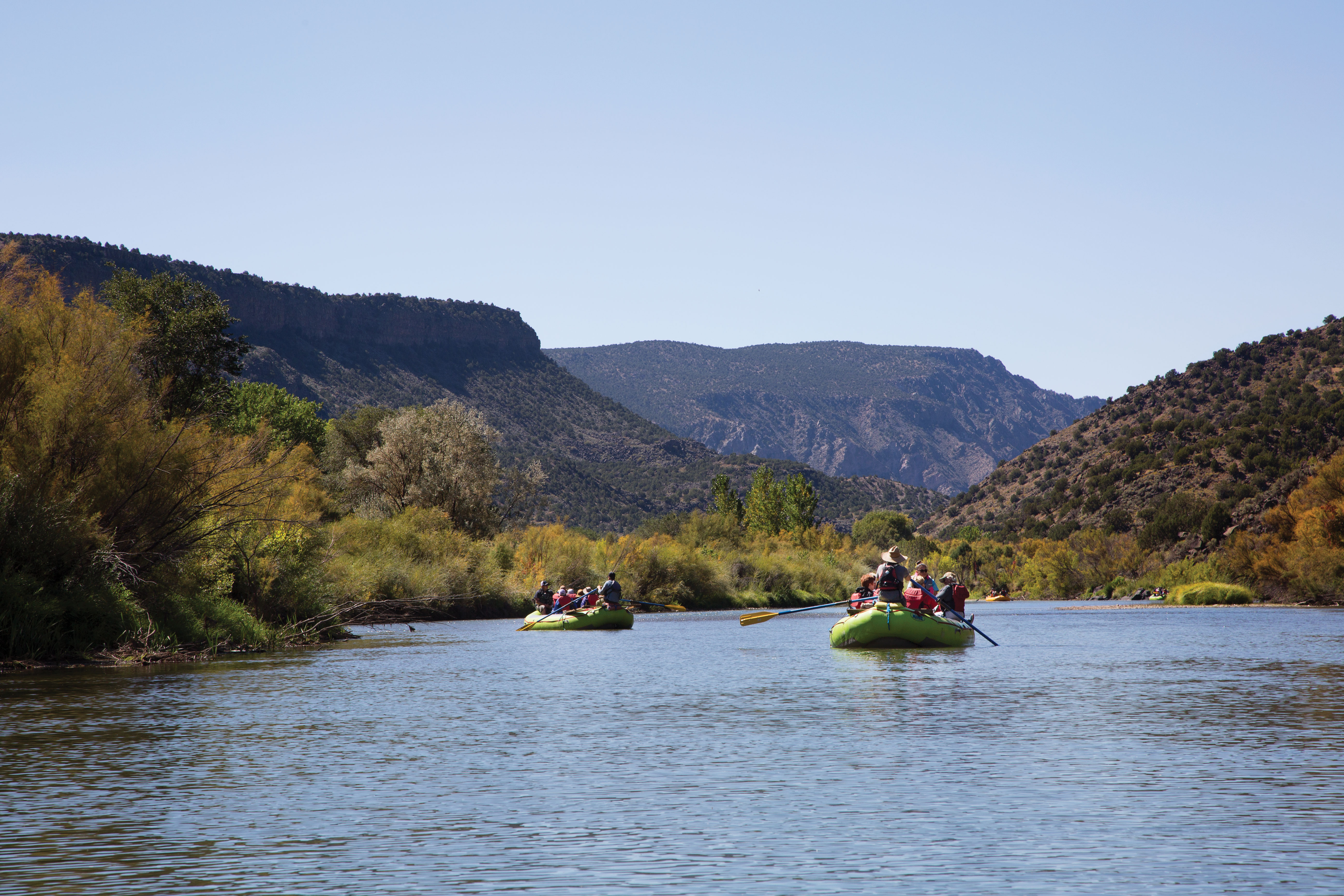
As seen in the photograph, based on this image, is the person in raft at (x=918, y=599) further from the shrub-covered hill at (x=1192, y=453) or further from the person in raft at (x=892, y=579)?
the shrub-covered hill at (x=1192, y=453)

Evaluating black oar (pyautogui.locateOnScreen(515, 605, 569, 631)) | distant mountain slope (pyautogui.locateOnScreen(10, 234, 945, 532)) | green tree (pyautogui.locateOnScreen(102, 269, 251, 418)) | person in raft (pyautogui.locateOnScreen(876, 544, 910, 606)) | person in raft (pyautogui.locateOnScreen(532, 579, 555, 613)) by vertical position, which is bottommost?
black oar (pyautogui.locateOnScreen(515, 605, 569, 631))

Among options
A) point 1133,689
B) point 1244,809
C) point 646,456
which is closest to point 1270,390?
point 646,456

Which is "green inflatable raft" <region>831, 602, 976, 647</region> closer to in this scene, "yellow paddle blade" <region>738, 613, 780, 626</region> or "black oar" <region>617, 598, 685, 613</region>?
"yellow paddle blade" <region>738, 613, 780, 626</region>

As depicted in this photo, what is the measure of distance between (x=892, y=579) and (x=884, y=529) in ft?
282

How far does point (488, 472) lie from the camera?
202ft

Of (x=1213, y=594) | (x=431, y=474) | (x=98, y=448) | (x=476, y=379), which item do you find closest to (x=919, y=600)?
(x=98, y=448)

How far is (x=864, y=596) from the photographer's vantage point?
34.9 m

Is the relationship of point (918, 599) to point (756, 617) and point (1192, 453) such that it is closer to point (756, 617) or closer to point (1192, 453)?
point (756, 617)

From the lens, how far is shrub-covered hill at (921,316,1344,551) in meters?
80.8

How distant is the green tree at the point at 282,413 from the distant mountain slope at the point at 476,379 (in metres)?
31.7

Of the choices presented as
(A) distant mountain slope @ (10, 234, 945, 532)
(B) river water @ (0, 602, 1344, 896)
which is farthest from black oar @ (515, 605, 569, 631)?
(A) distant mountain slope @ (10, 234, 945, 532)

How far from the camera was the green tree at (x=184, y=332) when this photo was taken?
4447cm

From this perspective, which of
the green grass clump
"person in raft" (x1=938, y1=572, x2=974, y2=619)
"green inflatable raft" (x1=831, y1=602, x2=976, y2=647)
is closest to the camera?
"green inflatable raft" (x1=831, y1=602, x2=976, y2=647)

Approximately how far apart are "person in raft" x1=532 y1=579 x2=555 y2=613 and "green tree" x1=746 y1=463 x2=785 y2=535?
49703 millimetres
